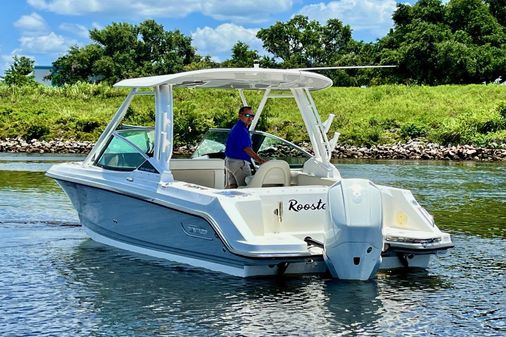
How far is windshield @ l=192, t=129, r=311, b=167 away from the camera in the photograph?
11945mm

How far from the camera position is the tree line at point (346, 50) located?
51781 mm

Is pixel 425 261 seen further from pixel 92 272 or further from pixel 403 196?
pixel 92 272

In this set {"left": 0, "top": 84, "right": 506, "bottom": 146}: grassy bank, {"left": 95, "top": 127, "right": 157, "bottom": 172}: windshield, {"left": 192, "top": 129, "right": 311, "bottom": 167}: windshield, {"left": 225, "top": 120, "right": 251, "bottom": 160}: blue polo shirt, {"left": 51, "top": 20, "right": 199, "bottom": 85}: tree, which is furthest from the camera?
{"left": 51, "top": 20, "right": 199, "bottom": 85}: tree

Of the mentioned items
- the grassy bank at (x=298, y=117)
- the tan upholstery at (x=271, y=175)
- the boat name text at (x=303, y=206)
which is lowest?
the boat name text at (x=303, y=206)

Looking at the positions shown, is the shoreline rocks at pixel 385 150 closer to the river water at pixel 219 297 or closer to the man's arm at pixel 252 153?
the river water at pixel 219 297

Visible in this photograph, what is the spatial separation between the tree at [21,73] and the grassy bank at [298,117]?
26.4 feet

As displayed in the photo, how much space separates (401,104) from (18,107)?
21.5 meters

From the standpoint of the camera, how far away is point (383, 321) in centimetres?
824

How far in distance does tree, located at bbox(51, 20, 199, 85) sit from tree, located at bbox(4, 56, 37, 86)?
2582 millimetres

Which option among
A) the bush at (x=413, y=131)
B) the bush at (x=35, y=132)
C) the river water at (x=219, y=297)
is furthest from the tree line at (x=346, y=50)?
the river water at (x=219, y=297)

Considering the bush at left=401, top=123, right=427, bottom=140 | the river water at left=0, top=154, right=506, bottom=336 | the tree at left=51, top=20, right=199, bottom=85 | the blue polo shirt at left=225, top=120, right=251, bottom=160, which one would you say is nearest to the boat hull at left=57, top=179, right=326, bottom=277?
the river water at left=0, top=154, right=506, bottom=336

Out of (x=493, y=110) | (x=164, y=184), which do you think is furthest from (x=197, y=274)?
(x=493, y=110)

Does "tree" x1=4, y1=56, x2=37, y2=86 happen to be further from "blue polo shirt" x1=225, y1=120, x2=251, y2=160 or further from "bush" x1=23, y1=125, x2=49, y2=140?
"blue polo shirt" x1=225, y1=120, x2=251, y2=160

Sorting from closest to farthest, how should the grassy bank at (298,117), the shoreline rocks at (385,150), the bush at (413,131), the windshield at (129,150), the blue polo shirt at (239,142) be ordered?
1. the windshield at (129,150)
2. the blue polo shirt at (239,142)
3. the shoreline rocks at (385,150)
4. the grassy bank at (298,117)
5. the bush at (413,131)
